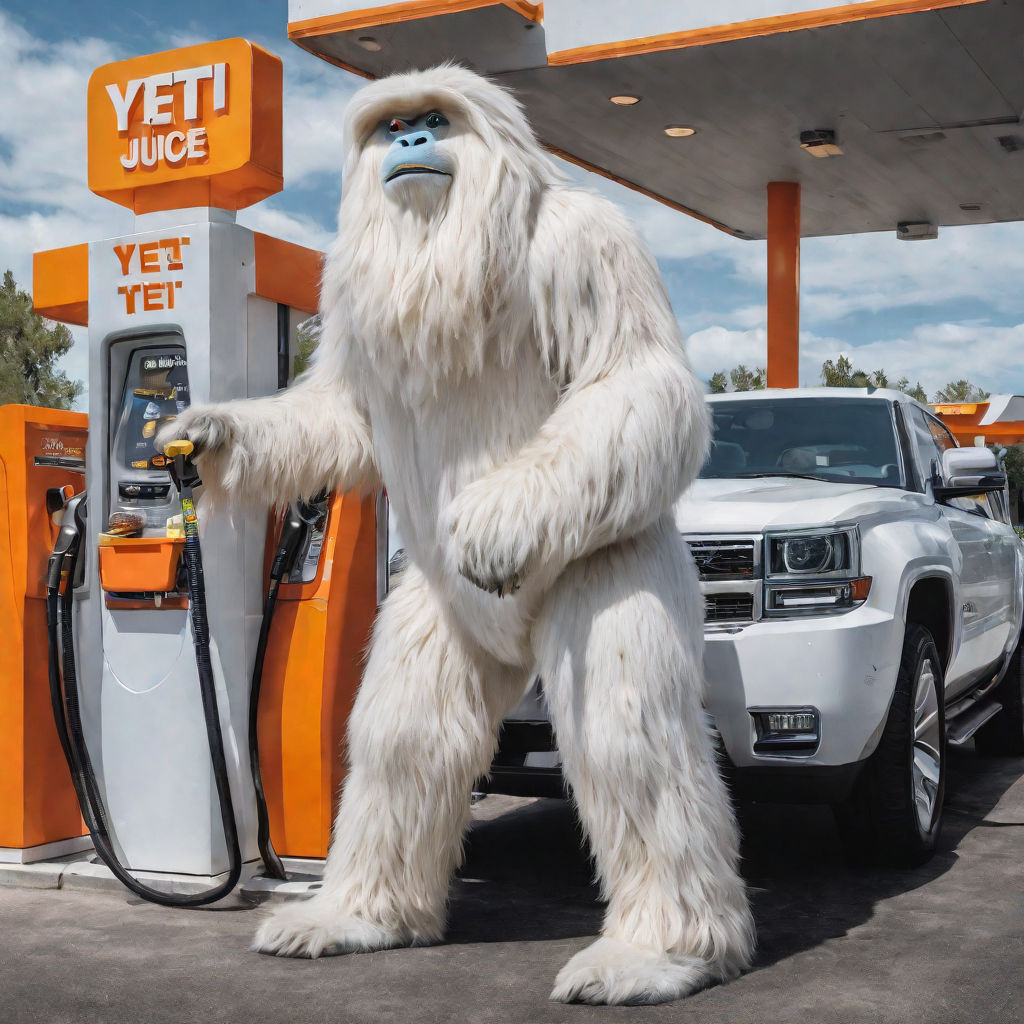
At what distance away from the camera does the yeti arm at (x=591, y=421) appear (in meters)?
3.13

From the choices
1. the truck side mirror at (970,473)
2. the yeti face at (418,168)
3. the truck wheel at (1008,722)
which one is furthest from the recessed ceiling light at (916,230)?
A: the yeti face at (418,168)

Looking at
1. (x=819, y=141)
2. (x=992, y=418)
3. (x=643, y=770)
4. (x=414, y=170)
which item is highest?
(x=819, y=141)

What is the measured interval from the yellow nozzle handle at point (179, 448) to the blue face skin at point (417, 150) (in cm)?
91

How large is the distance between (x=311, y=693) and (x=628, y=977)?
1.55m

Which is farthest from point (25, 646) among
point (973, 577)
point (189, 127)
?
point (973, 577)

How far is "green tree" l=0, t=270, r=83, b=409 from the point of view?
28.0m

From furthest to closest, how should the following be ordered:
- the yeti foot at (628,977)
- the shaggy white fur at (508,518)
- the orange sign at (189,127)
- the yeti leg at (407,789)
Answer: the orange sign at (189,127), the yeti leg at (407,789), the shaggy white fur at (508,518), the yeti foot at (628,977)

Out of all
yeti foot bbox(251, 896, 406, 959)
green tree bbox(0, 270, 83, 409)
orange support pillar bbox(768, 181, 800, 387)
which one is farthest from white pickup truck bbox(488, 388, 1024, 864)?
green tree bbox(0, 270, 83, 409)

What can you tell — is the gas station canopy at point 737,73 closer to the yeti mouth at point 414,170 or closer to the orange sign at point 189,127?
the orange sign at point 189,127

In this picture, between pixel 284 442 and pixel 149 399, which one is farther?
pixel 149 399

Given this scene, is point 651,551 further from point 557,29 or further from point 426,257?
point 557,29

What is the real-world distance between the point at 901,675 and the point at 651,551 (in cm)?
139

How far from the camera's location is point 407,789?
3.53m

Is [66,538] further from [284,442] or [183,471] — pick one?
[284,442]
